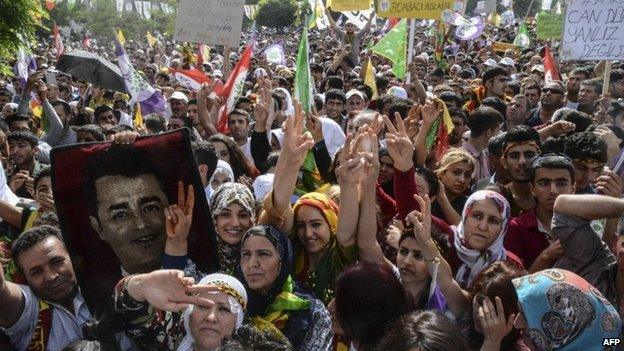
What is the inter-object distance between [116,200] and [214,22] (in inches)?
197

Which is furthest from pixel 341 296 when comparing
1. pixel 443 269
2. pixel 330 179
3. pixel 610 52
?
pixel 610 52

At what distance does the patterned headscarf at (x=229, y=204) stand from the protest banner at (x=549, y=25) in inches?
349

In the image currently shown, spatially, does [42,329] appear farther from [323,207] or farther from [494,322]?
[494,322]

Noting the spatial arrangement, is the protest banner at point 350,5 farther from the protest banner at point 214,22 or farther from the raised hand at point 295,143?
the raised hand at point 295,143

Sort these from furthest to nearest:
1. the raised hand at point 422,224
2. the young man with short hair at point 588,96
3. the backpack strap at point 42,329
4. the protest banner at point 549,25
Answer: the protest banner at point 549,25
the young man with short hair at point 588,96
the raised hand at point 422,224
the backpack strap at point 42,329

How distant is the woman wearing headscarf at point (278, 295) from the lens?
2.51 meters

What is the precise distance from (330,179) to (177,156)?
1.58m

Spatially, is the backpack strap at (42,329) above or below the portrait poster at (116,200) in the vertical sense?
below

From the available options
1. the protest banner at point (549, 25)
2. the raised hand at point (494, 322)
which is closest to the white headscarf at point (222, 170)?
the raised hand at point (494, 322)

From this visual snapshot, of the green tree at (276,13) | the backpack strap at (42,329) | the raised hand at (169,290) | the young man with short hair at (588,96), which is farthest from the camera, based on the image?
the green tree at (276,13)

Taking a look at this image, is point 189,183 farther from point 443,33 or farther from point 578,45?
point 443,33

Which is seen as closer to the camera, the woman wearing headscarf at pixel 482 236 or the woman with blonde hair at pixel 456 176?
the woman wearing headscarf at pixel 482 236

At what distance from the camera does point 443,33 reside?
1541 cm

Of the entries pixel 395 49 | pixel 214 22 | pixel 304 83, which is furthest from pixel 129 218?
pixel 395 49
